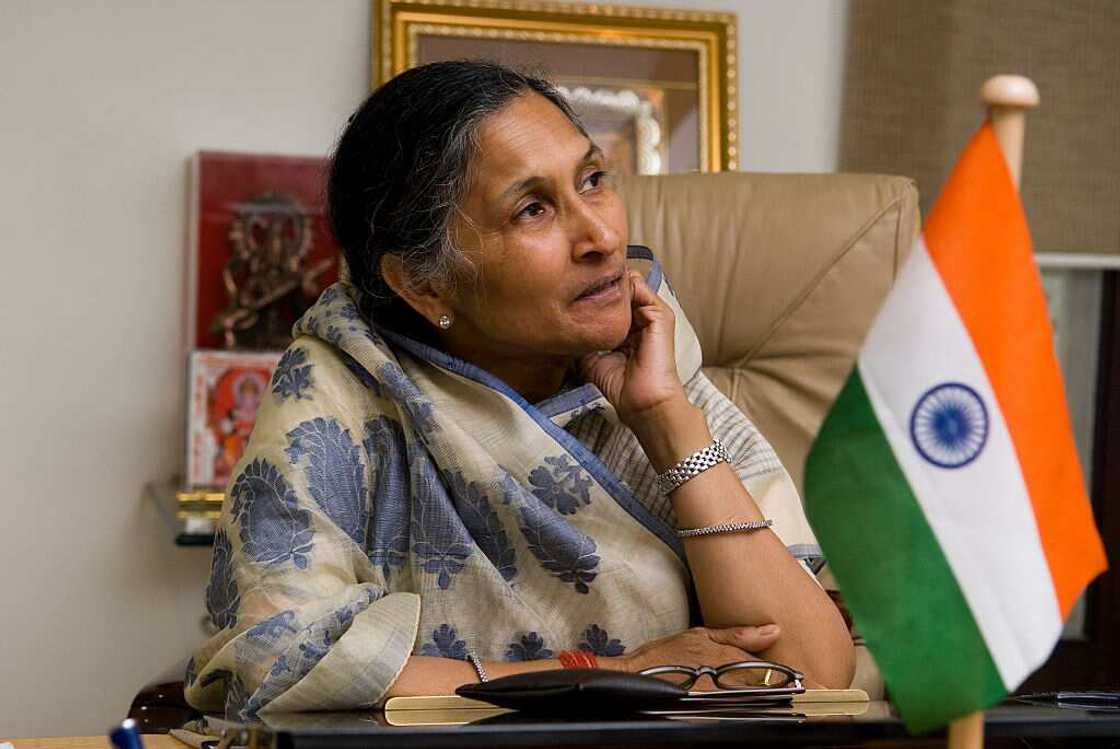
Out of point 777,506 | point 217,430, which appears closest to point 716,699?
point 777,506

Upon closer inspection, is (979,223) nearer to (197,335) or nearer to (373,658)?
(373,658)

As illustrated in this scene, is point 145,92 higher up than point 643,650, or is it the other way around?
point 145,92

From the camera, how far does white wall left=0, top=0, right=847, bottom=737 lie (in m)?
2.43

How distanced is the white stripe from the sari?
2.08ft

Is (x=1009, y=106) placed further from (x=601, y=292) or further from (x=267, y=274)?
(x=267, y=274)

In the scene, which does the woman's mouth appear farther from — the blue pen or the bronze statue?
the bronze statue

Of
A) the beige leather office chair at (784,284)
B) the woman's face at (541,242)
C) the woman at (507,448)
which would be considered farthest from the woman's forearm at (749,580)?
the beige leather office chair at (784,284)

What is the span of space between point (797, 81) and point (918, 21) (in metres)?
0.24

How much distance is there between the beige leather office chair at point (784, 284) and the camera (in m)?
1.91

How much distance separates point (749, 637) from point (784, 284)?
68cm

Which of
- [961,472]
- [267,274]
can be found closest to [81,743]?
[961,472]

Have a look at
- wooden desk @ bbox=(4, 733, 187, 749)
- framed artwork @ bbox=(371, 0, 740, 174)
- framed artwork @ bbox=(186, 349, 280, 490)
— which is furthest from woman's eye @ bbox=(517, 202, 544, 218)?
framed artwork @ bbox=(371, 0, 740, 174)

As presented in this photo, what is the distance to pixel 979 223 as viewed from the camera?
77 cm

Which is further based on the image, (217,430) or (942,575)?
(217,430)
